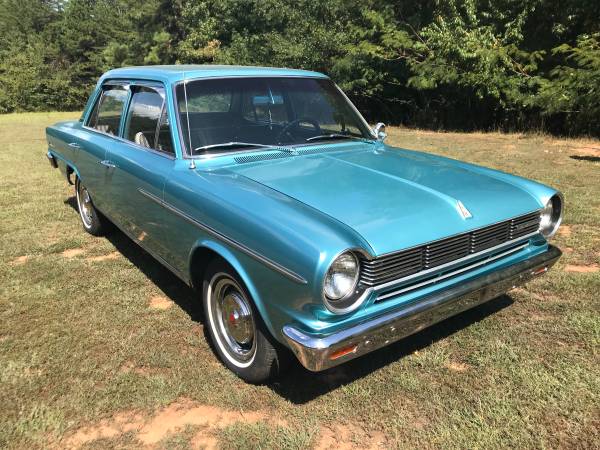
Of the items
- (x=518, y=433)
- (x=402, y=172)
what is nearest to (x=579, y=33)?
(x=402, y=172)

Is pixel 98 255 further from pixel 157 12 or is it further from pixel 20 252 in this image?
pixel 157 12

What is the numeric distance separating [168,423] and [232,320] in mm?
635

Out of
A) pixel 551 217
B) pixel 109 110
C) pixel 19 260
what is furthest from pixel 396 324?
pixel 19 260

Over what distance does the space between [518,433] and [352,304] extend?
104 centimetres

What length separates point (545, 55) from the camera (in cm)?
1380

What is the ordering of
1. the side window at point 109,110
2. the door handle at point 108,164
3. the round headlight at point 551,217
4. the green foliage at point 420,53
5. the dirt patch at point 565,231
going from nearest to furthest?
the round headlight at point 551,217, the door handle at point 108,164, the side window at point 109,110, the dirt patch at point 565,231, the green foliage at point 420,53

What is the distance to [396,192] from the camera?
2684mm

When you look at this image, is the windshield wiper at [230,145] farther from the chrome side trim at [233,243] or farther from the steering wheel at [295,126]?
the chrome side trim at [233,243]

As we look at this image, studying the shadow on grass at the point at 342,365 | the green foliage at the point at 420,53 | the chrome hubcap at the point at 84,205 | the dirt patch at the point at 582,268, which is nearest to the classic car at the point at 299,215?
the shadow on grass at the point at 342,365

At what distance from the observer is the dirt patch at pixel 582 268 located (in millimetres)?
4090

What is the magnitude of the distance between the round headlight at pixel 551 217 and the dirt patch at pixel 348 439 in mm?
1736

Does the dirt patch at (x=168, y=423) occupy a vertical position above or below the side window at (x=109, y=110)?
below

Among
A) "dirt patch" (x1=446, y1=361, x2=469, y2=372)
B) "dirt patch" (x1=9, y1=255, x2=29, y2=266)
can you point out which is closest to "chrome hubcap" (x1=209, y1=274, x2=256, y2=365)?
"dirt patch" (x1=446, y1=361, x2=469, y2=372)

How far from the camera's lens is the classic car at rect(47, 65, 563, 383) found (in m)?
2.21
